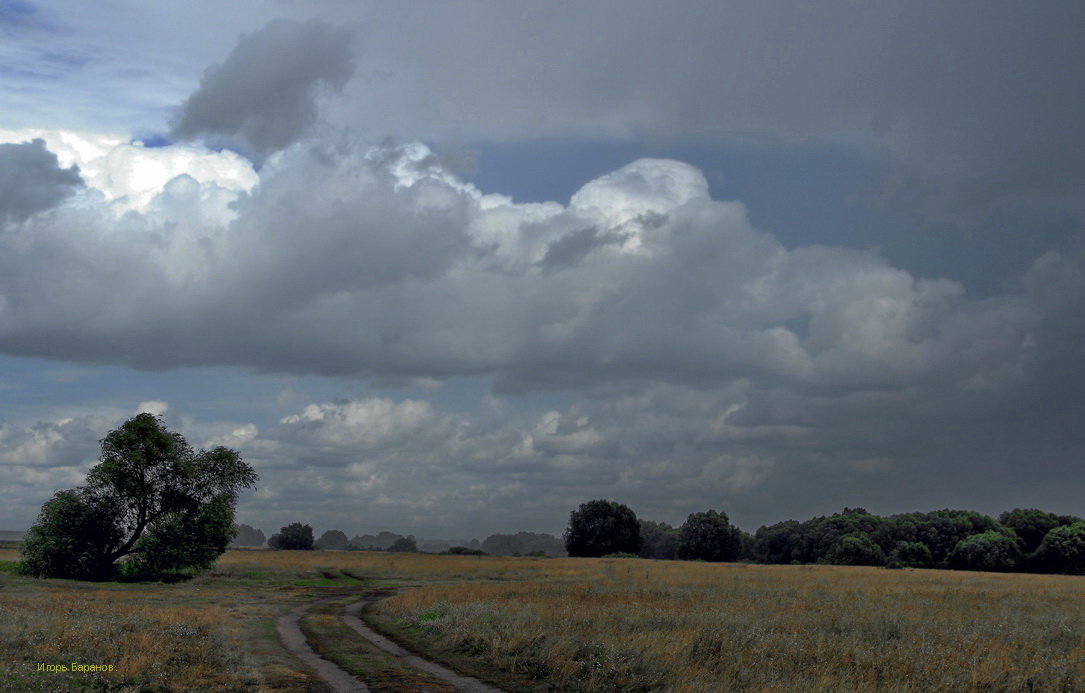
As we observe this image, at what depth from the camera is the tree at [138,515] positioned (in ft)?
188

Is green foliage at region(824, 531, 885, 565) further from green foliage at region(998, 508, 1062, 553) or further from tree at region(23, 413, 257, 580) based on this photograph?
tree at region(23, 413, 257, 580)

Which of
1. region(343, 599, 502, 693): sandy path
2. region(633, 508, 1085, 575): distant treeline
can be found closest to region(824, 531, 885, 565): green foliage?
region(633, 508, 1085, 575): distant treeline

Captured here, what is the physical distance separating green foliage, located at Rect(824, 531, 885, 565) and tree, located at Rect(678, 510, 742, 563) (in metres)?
18.8

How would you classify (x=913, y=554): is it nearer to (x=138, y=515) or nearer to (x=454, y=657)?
(x=138, y=515)

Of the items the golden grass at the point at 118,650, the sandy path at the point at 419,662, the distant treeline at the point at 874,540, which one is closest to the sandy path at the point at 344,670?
A: the sandy path at the point at 419,662

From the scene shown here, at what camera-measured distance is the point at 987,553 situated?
10381 cm

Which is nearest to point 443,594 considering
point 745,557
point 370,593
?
point 370,593

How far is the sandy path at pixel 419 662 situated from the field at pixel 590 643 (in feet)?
1.66

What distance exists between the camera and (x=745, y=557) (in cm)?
15362

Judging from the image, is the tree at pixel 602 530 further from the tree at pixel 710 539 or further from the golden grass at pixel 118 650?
the golden grass at pixel 118 650

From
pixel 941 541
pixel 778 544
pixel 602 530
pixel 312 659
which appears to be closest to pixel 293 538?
pixel 602 530

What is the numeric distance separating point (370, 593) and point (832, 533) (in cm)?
9952

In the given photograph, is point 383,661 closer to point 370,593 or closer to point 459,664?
point 459,664

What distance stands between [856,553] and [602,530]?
137ft
